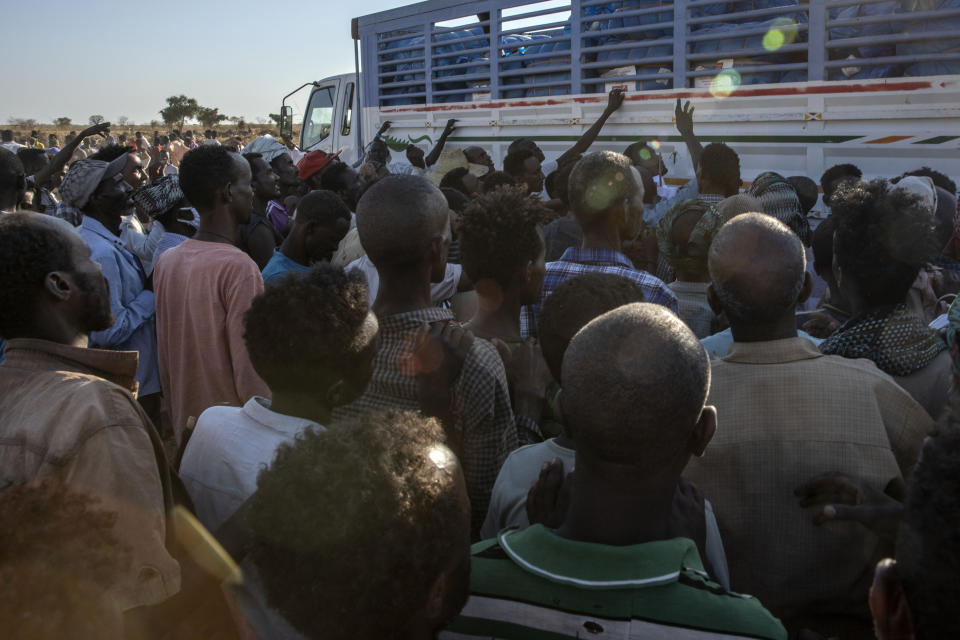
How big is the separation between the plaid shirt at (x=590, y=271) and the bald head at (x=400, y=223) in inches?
25.4

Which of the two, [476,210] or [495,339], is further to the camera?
[476,210]

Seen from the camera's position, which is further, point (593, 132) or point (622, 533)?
point (593, 132)

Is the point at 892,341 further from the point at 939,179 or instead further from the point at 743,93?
the point at 743,93

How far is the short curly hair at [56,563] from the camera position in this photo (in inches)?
54.8

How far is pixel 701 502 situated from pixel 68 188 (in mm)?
3643

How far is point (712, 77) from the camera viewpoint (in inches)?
254

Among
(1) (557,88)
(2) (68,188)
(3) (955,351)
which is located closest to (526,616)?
(3) (955,351)

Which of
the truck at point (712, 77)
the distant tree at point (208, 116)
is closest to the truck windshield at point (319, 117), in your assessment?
the truck at point (712, 77)

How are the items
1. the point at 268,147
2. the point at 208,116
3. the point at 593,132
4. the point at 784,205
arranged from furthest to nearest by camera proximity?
the point at 208,116, the point at 268,147, the point at 593,132, the point at 784,205

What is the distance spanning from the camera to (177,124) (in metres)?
55.2

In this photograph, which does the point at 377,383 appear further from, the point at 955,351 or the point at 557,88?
the point at 557,88

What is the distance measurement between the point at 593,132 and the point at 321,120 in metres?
6.98

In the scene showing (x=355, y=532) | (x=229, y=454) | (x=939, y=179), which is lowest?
(x=229, y=454)

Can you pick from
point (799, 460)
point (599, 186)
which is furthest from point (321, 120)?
point (799, 460)
